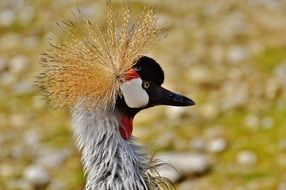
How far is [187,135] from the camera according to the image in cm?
617

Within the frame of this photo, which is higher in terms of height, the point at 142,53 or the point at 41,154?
the point at 41,154

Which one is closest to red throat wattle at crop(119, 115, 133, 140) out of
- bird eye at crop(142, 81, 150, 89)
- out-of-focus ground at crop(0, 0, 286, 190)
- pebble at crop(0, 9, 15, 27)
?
bird eye at crop(142, 81, 150, 89)

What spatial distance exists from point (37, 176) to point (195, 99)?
114cm

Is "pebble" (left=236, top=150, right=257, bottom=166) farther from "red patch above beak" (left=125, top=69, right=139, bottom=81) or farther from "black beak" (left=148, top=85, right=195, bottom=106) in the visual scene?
"red patch above beak" (left=125, top=69, right=139, bottom=81)

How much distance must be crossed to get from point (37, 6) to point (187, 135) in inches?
80.1

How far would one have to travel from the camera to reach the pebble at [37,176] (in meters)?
5.88

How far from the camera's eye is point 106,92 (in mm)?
3670

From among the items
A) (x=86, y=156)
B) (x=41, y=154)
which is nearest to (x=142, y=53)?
(x=86, y=156)

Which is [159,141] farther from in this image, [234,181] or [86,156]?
[86,156]

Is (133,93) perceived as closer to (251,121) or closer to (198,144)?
(198,144)

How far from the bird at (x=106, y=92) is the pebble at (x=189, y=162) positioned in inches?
73.0

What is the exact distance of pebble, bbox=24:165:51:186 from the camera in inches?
232

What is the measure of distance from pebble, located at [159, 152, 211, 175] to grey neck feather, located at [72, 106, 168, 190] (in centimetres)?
197

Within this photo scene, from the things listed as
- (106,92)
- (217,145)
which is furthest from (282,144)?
(106,92)
